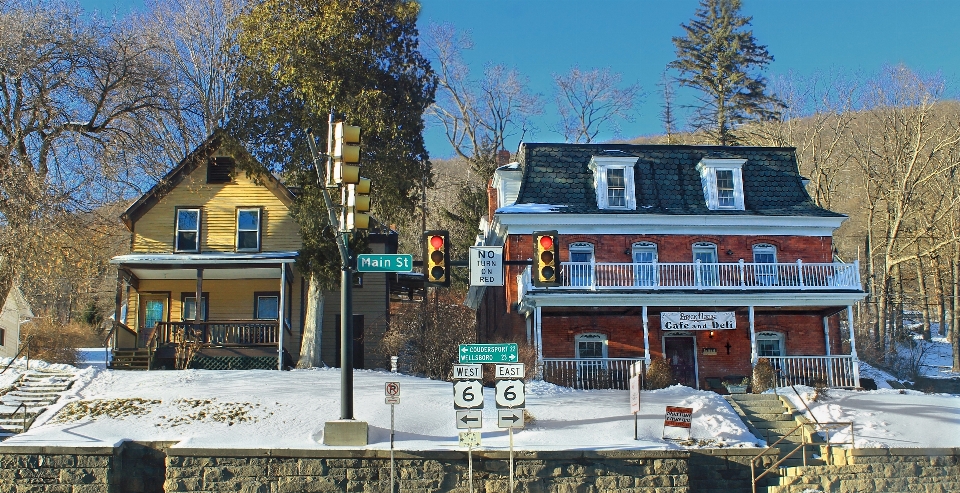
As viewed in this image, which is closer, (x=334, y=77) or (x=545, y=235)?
(x=545, y=235)

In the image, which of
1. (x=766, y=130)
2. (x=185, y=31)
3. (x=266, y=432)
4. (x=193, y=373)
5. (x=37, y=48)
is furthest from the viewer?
(x=766, y=130)

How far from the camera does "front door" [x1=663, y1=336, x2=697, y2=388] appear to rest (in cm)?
2791

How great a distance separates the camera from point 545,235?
642 inches

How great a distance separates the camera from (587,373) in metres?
25.0

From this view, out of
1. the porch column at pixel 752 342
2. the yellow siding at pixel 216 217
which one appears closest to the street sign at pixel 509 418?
the porch column at pixel 752 342

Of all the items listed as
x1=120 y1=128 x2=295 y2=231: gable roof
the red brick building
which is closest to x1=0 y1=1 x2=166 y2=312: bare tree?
x1=120 y1=128 x2=295 y2=231: gable roof

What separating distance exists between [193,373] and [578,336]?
11.7 meters

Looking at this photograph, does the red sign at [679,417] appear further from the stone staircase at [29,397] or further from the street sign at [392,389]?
the stone staircase at [29,397]

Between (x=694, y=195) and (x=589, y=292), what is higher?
(x=694, y=195)

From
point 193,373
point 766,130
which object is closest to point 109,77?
point 193,373

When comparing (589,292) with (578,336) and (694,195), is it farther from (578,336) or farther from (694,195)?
(694,195)

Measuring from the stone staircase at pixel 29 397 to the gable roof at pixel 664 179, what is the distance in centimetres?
1430

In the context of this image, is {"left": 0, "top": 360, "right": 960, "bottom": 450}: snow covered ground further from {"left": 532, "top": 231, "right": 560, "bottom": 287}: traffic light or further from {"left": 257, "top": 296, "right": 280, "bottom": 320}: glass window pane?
{"left": 257, "top": 296, "right": 280, "bottom": 320}: glass window pane

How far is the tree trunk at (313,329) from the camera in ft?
86.1
